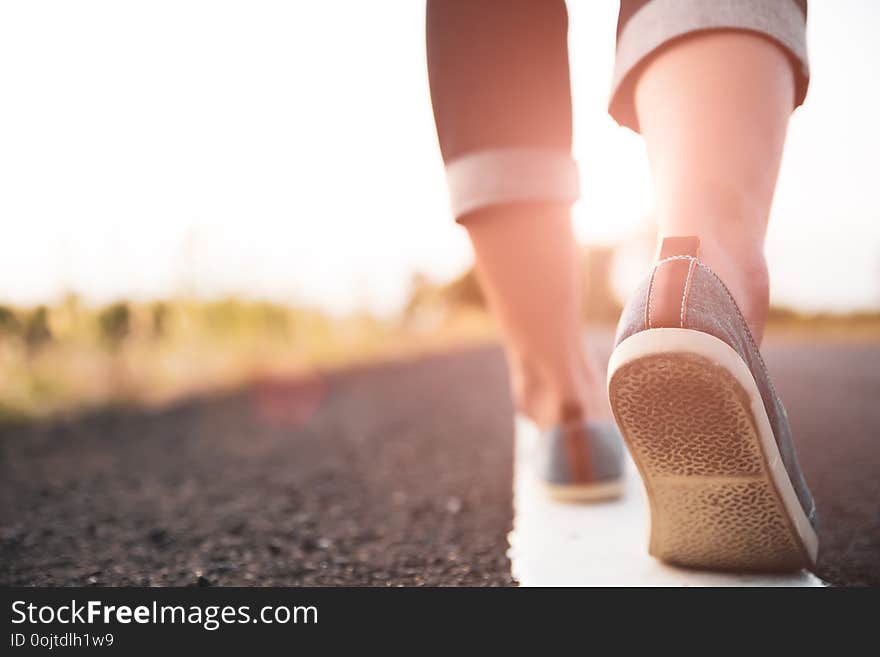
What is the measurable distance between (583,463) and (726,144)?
79 cm

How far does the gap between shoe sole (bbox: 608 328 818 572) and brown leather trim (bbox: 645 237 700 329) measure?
2cm

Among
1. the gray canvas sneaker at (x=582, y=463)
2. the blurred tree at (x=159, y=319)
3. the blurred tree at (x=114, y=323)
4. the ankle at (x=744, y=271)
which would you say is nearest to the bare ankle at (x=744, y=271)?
the ankle at (x=744, y=271)

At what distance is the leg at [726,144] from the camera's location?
1.03 meters

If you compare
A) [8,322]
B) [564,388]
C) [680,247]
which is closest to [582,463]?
[564,388]

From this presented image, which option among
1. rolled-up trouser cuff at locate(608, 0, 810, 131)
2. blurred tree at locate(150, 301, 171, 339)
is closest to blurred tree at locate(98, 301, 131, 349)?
blurred tree at locate(150, 301, 171, 339)

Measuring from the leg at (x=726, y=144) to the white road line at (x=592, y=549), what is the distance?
14.7 inches

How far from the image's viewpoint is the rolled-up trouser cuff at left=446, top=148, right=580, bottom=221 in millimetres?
1425

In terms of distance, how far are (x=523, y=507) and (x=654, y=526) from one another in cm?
53

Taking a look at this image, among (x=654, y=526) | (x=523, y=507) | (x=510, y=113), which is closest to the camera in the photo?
(x=654, y=526)

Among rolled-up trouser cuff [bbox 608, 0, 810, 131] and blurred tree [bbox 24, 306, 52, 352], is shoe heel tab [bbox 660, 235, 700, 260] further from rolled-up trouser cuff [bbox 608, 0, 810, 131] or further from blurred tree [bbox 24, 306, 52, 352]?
blurred tree [bbox 24, 306, 52, 352]

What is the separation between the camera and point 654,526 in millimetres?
1119

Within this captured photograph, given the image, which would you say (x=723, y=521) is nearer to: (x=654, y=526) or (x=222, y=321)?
(x=654, y=526)

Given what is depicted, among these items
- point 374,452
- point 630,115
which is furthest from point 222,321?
point 630,115

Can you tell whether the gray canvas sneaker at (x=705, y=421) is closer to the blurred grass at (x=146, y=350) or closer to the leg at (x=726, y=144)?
the leg at (x=726, y=144)
